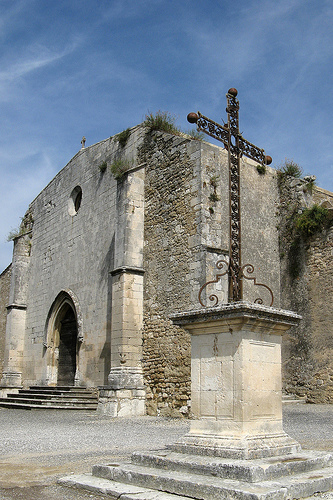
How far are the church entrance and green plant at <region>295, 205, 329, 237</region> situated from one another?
7124 millimetres

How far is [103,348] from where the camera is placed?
523 inches

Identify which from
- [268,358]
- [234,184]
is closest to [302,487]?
[268,358]

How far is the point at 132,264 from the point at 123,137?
386cm

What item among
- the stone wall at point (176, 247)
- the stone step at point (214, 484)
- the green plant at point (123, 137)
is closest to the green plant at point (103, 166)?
the green plant at point (123, 137)

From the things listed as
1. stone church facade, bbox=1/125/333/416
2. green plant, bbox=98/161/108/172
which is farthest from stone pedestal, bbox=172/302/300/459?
green plant, bbox=98/161/108/172

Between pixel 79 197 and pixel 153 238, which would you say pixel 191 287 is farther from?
pixel 79 197

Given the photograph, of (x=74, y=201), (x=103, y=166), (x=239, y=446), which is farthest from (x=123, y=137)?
(x=239, y=446)

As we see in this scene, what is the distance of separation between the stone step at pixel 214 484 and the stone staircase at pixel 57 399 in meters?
8.65

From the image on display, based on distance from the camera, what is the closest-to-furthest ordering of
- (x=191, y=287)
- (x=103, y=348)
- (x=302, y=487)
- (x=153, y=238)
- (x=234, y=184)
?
(x=302, y=487) < (x=234, y=184) < (x=191, y=287) < (x=153, y=238) < (x=103, y=348)

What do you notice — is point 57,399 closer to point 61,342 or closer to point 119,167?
point 61,342

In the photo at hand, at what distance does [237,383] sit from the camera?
4.22m

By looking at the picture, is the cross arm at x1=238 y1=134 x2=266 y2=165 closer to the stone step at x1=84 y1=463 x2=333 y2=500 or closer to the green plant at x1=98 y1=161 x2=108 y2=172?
the stone step at x1=84 y1=463 x2=333 y2=500

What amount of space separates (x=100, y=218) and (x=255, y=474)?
11533 mm

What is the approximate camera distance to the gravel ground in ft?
14.1
